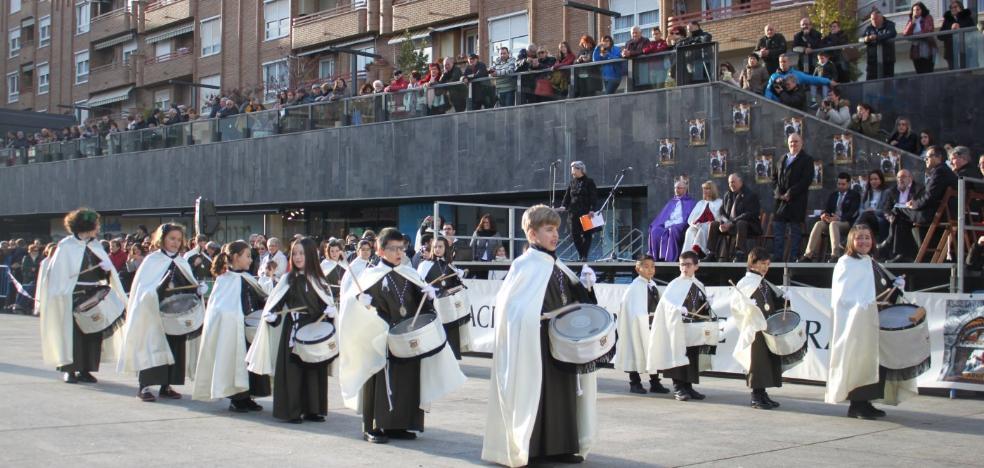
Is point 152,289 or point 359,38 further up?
point 359,38

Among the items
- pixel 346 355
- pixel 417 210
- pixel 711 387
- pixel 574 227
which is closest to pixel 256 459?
pixel 346 355

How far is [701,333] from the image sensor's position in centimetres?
1322

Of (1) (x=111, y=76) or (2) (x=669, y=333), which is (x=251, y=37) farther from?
(2) (x=669, y=333)

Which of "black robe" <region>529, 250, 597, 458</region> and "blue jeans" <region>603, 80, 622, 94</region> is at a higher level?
"blue jeans" <region>603, 80, 622, 94</region>

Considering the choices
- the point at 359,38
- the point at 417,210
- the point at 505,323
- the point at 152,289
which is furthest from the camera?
the point at 359,38

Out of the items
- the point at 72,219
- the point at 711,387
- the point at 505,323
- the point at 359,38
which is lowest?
the point at 711,387

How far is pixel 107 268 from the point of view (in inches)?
546

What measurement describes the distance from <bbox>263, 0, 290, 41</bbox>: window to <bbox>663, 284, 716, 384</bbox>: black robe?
31.8 meters

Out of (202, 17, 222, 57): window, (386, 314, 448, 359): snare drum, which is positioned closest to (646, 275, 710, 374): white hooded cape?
(386, 314, 448, 359): snare drum

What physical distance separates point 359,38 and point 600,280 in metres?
22.3

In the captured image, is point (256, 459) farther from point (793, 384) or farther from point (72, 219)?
point (793, 384)

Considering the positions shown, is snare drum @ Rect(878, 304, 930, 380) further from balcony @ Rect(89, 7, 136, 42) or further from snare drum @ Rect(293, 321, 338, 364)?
balcony @ Rect(89, 7, 136, 42)

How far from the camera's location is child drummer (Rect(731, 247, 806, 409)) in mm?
12000

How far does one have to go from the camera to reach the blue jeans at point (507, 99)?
24.8 metres
